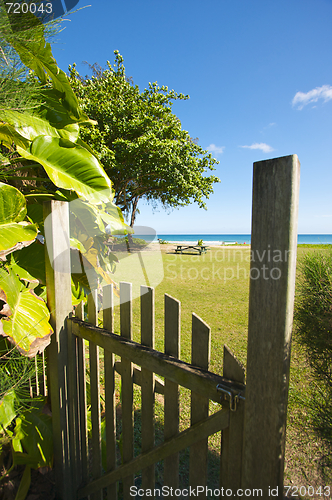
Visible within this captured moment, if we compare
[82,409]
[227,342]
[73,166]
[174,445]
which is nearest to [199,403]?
[174,445]

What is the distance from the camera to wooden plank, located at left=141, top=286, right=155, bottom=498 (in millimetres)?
1303

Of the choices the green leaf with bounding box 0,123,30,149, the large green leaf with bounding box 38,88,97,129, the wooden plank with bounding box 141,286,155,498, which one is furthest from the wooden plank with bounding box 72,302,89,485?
the large green leaf with bounding box 38,88,97,129

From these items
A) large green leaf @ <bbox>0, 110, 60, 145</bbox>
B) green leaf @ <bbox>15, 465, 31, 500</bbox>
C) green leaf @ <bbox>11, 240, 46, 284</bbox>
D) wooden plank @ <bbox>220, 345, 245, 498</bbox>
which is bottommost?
green leaf @ <bbox>15, 465, 31, 500</bbox>

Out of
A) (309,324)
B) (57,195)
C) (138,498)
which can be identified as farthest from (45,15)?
(138,498)

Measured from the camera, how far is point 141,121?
1254 centimetres

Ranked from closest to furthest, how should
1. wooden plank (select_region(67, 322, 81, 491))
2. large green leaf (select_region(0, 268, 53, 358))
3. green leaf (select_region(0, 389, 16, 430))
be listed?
large green leaf (select_region(0, 268, 53, 358))
green leaf (select_region(0, 389, 16, 430))
wooden plank (select_region(67, 322, 81, 491))

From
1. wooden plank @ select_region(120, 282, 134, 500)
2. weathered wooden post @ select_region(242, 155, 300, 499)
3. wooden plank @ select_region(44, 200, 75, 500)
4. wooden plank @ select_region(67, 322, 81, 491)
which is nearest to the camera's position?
weathered wooden post @ select_region(242, 155, 300, 499)

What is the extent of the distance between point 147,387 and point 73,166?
1.39 metres

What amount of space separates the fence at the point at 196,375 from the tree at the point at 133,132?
1131 cm

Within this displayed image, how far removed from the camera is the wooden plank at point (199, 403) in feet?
3.47

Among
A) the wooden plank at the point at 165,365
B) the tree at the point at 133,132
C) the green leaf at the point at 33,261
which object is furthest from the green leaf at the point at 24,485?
the tree at the point at 133,132

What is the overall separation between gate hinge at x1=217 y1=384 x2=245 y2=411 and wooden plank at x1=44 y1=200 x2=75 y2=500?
1.20 metres

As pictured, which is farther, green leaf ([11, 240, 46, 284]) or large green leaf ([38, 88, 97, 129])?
large green leaf ([38, 88, 97, 129])

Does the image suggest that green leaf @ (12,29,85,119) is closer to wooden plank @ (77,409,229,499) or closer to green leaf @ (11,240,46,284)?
green leaf @ (11,240,46,284)
